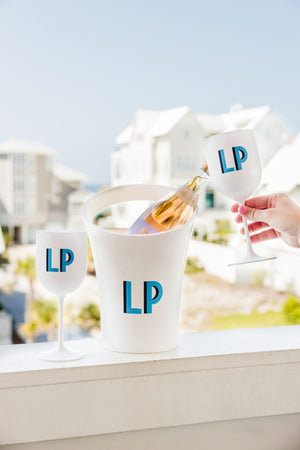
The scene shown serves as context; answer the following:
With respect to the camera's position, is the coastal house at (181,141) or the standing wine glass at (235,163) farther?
the coastal house at (181,141)

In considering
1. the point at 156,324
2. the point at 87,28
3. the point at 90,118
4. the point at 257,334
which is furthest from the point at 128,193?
the point at 87,28

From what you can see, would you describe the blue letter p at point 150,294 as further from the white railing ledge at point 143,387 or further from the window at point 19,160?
the window at point 19,160

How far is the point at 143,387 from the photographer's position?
76 cm

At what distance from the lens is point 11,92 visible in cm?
767

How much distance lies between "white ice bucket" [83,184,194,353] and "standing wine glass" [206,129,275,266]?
0.08m

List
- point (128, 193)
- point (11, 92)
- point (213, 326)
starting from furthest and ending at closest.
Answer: point (213, 326) → point (11, 92) → point (128, 193)

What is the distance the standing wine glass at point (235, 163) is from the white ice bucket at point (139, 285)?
0.08 m

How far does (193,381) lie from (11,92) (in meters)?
7.54

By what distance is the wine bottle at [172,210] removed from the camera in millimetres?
803

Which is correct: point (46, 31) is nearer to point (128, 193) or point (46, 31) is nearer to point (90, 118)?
point (90, 118)

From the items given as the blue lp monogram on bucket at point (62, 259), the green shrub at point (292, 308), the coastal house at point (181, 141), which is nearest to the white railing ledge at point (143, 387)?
the blue lp monogram on bucket at point (62, 259)

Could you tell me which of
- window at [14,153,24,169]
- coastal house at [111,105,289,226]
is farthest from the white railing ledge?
window at [14,153,24,169]

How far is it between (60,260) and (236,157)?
290 millimetres

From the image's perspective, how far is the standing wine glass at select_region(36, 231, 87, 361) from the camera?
0.73 meters
